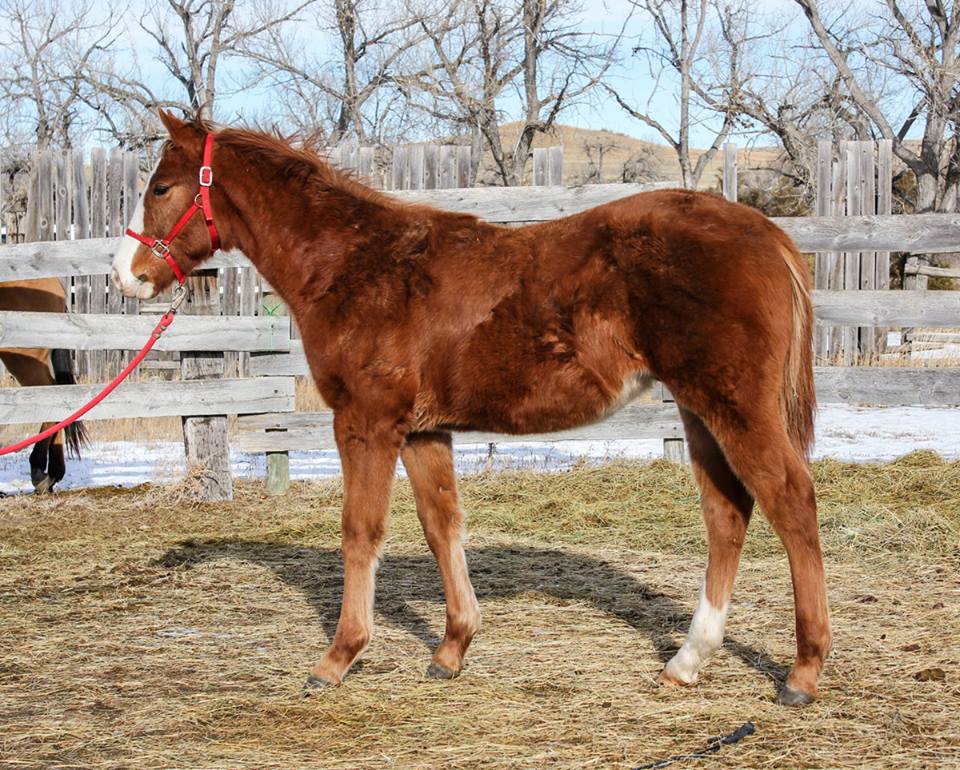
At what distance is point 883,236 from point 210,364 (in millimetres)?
5510

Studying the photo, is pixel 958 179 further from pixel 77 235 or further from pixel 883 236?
pixel 77 235

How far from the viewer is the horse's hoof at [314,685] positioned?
3.74 metres

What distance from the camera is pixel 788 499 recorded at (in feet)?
11.6

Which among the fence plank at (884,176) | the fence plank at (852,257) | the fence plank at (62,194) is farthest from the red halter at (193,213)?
the fence plank at (62,194)

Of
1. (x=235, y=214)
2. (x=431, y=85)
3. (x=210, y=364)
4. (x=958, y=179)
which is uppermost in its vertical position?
(x=431, y=85)

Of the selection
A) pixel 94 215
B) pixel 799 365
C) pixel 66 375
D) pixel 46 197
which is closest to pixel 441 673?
pixel 799 365

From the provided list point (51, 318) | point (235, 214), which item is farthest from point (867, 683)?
point (51, 318)

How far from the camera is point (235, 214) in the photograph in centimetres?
440

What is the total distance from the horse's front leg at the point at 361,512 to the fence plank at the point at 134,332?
4.17m

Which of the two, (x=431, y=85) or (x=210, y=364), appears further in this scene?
(x=431, y=85)

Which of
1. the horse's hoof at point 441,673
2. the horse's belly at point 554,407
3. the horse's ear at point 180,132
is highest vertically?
the horse's ear at point 180,132

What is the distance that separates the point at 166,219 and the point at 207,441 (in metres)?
3.97

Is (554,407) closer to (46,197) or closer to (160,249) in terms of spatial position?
(160,249)

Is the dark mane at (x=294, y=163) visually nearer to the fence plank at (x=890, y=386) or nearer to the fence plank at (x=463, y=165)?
the fence plank at (x=890, y=386)
